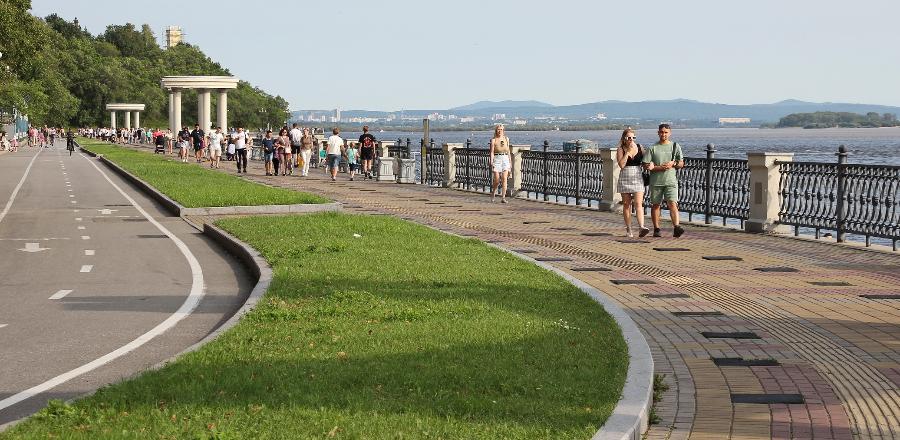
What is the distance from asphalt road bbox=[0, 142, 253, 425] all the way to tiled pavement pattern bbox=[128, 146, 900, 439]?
150 inches

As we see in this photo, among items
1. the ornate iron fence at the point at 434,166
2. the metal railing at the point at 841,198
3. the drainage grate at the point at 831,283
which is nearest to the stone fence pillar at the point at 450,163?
the ornate iron fence at the point at 434,166

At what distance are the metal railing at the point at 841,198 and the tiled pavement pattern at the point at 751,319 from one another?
1017mm

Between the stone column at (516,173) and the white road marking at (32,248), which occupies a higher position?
the stone column at (516,173)

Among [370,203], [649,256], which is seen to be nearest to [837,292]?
[649,256]

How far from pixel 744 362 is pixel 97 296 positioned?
7042mm

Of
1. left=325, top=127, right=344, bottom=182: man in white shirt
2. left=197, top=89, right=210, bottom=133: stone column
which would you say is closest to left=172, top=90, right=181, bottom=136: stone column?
left=197, top=89, right=210, bottom=133: stone column

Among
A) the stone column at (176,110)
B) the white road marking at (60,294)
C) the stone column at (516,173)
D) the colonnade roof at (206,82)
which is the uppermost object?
the colonnade roof at (206,82)

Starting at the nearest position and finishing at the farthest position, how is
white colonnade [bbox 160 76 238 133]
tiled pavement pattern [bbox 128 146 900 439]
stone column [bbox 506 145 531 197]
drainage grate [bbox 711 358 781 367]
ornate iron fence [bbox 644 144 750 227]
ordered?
tiled pavement pattern [bbox 128 146 900 439] → drainage grate [bbox 711 358 781 367] → ornate iron fence [bbox 644 144 750 227] → stone column [bbox 506 145 531 197] → white colonnade [bbox 160 76 238 133]

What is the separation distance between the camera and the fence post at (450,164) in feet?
121

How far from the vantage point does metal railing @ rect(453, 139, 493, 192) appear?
1346 inches

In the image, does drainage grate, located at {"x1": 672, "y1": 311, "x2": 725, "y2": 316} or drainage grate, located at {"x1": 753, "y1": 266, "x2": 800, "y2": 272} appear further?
drainage grate, located at {"x1": 753, "y1": 266, "x2": 800, "y2": 272}

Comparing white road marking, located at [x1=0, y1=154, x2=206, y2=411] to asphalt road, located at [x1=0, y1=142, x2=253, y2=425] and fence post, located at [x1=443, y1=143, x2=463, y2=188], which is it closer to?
asphalt road, located at [x1=0, y1=142, x2=253, y2=425]

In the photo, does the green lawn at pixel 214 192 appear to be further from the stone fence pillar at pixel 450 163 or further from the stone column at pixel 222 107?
the stone column at pixel 222 107

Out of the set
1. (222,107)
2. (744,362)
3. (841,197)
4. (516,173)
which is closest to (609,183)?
(516,173)
